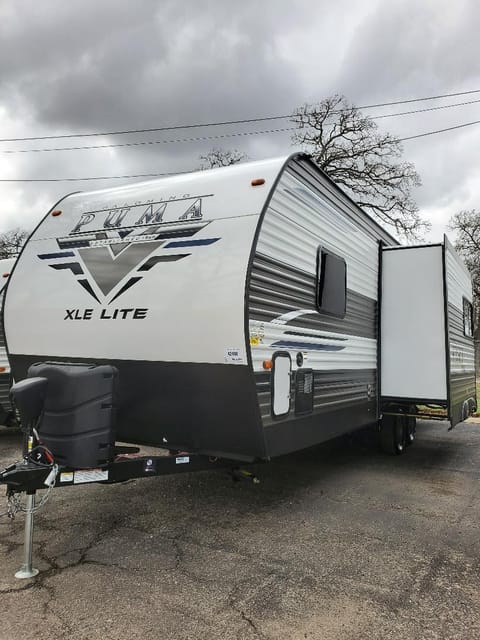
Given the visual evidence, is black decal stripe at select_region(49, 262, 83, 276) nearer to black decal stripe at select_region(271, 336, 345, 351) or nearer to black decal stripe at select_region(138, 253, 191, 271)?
black decal stripe at select_region(138, 253, 191, 271)

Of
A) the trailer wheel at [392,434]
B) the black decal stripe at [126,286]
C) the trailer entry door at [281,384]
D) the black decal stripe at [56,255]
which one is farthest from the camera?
the trailer wheel at [392,434]

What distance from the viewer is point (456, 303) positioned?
7.55 m

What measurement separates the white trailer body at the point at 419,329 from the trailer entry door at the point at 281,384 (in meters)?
2.80

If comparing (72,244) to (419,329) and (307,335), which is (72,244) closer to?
(307,335)

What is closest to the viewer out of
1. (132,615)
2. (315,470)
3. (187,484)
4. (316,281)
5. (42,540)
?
(132,615)

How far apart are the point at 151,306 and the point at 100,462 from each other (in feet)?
4.15

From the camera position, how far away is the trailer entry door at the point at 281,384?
4117 millimetres

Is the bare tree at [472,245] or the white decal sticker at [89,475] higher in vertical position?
the bare tree at [472,245]

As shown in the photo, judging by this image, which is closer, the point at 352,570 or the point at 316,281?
the point at 352,570

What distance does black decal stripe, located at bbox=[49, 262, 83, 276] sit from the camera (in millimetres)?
4684

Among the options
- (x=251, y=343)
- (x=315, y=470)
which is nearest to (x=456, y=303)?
(x=315, y=470)

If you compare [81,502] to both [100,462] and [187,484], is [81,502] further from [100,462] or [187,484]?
[100,462]

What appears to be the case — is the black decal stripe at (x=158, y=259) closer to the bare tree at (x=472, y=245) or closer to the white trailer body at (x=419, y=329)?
the white trailer body at (x=419, y=329)

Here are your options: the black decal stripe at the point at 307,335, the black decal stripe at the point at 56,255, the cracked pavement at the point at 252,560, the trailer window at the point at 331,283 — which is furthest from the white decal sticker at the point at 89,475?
the trailer window at the point at 331,283
